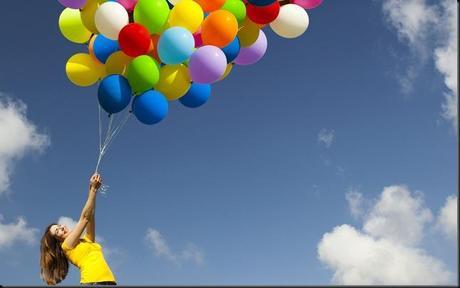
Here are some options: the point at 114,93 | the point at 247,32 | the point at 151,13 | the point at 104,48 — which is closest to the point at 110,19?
the point at 104,48

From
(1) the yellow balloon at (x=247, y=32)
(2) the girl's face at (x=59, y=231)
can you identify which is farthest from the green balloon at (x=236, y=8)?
(2) the girl's face at (x=59, y=231)

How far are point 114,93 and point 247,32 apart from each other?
1928 mm

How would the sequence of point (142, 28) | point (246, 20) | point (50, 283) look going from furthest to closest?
1. point (246, 20)
2. point (142, 28)
3. point (50, 283)

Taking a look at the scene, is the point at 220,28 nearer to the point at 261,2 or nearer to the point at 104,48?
the point at 261,2

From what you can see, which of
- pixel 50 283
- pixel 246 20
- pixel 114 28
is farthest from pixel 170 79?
pixel 50 283

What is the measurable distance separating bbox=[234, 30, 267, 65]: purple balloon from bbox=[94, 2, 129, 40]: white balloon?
1.72m

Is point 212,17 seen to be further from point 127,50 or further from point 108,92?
point 108,92

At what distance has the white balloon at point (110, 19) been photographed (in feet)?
20.2

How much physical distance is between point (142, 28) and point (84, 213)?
254 centimetres

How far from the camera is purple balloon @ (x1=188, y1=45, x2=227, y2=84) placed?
6160mm

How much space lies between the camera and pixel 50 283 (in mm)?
4402

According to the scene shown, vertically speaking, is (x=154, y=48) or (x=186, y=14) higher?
(x=186, y=14)

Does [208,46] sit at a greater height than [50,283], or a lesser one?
greater

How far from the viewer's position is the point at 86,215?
4.41m
